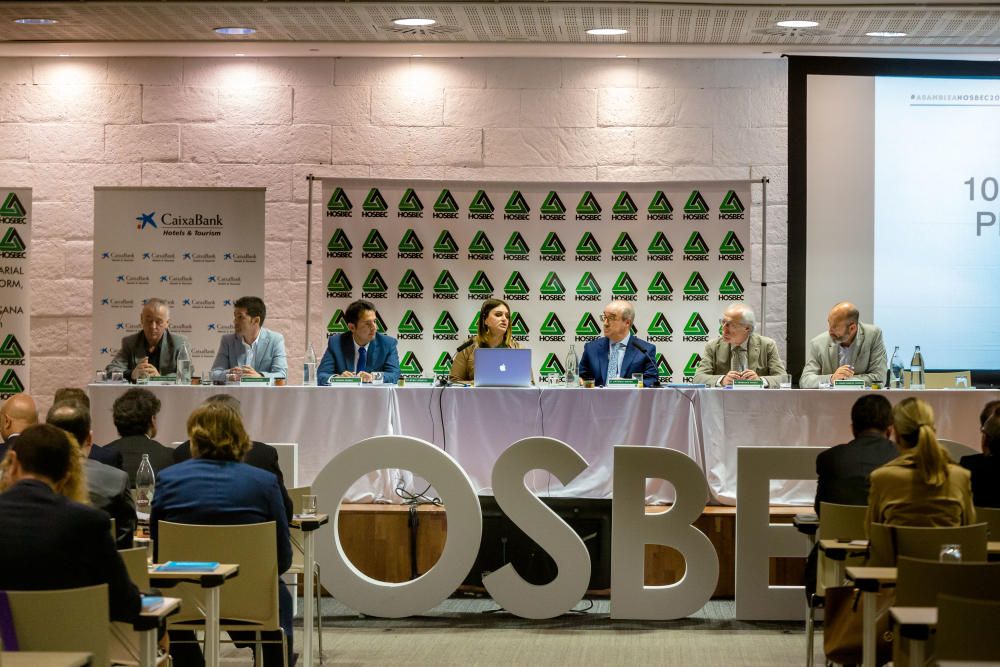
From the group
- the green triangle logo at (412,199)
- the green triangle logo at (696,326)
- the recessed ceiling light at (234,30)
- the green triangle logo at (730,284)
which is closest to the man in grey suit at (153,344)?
the green triangle logo at (412,199)

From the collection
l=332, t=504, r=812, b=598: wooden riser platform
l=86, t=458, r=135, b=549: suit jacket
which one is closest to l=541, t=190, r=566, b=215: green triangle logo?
l=332, t=504, r=812, b=598: wooden riser platform

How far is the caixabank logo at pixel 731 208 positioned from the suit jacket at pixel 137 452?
4.46m

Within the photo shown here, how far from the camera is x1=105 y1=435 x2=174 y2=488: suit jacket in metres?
5.10

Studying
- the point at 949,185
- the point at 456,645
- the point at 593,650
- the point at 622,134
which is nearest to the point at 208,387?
the point at 456,645

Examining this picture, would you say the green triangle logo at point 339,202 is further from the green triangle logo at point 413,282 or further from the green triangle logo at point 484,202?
the green triangle logo at point 484,202

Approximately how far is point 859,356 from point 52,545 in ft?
18.7

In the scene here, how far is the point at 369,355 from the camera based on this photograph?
757 centimetres

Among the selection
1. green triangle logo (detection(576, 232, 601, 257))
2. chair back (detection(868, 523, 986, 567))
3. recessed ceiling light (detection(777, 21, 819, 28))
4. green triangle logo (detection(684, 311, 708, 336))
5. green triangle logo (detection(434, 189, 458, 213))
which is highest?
recessed ceiling light (detection(777, 21, 819, 28))

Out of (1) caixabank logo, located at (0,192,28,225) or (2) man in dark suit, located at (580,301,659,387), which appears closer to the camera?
(2) man in dark suit, located at (580,301,659,387)

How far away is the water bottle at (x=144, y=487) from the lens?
4684 mm

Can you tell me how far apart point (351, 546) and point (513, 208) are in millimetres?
3046

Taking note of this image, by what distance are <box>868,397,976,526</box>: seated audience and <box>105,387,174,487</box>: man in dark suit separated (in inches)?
116

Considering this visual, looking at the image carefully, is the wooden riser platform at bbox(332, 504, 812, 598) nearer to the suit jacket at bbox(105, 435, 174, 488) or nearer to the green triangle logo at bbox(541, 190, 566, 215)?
the suit jacket at bbox(105, 435, 174, 488)

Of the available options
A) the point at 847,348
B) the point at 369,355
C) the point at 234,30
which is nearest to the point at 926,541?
the point at 847,348
